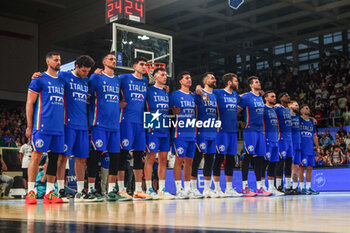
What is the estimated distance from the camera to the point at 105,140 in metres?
5.90

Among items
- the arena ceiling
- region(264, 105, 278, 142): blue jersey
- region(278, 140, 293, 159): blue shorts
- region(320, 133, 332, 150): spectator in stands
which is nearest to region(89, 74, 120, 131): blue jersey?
region(264, 105, 278, 142): blue jersey

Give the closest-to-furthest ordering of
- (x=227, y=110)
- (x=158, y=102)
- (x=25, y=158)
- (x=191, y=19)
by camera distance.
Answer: (x=158, y=102) < (x=227, y=110) < (x=25, y=158) < (x=191, y=19)

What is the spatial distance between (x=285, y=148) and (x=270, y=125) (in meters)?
0.60

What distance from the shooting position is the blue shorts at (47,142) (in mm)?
5363

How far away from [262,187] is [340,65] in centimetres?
1544

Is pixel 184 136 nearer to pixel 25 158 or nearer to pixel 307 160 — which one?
pixel 307 160

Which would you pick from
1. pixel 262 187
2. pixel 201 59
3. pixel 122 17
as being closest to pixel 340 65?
pixel 201 59

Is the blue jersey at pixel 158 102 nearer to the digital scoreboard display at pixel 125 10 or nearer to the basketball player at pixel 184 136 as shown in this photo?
the basketball player at pixel 184 136

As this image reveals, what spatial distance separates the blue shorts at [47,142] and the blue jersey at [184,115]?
6.20 feet

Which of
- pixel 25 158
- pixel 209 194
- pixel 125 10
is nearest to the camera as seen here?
pixel 209 194

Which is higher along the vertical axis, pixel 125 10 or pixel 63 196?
pixel 125 10

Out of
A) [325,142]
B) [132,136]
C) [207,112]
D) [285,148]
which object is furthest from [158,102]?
[325,142]

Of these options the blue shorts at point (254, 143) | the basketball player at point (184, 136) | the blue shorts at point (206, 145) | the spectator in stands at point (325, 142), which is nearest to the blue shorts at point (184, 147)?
the basketball player at point (184, 136)

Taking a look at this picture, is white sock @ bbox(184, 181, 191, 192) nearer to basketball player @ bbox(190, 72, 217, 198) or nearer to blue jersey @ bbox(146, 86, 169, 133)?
basketball player @ bbox(190, 72, 217, 198)
